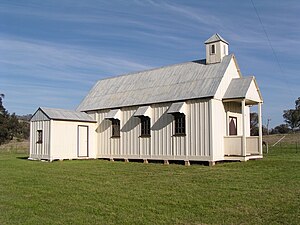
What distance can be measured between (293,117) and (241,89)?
233 feet

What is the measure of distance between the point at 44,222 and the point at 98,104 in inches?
754

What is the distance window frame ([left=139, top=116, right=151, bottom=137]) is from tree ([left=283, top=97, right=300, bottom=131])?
6903 cm

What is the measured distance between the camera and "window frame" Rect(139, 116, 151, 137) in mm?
21922

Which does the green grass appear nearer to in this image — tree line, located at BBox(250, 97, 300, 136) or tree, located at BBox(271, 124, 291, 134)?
tree line, located at BBox(250, 97, 300, 136)

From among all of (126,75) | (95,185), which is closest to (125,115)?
(126,75)

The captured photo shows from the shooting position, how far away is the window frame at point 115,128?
24.1 m

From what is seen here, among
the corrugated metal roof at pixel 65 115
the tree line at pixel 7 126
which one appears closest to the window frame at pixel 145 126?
the corrugated metal roof at pixel 65 115

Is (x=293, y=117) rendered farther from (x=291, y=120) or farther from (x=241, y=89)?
(x=241, y=89)

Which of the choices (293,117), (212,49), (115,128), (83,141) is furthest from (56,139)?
(293,117)

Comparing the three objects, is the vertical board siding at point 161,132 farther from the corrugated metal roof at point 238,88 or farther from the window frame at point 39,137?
the window frame at point 39,137

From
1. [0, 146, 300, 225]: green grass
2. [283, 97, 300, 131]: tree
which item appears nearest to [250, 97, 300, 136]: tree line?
[283, 97, 300, 131]: tree

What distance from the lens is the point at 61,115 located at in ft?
79.1

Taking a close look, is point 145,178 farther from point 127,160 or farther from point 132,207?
point 127,160

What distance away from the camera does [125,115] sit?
23500mm
